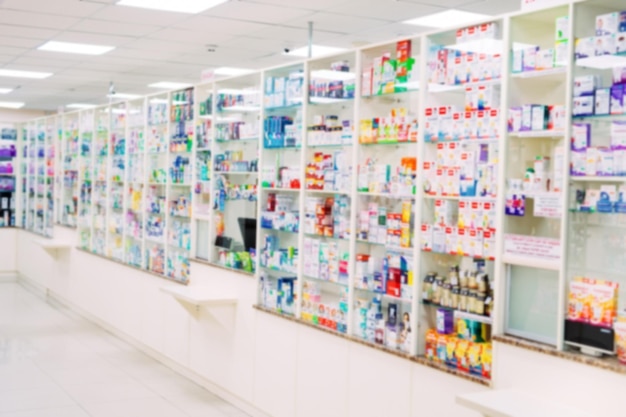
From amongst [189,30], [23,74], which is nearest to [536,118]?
[189,30]

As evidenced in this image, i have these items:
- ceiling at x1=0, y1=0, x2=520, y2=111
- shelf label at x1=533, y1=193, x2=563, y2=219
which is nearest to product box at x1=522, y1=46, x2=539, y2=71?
shelf label at x1=533, y1=193, x2=563, y2=219

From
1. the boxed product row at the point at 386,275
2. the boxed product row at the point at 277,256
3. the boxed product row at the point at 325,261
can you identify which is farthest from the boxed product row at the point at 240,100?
the boxed product row at the point at 386,275

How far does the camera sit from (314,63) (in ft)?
18.3

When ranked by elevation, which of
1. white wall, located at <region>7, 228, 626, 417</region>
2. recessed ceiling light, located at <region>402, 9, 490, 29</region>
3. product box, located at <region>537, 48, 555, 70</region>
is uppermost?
recessed ceiling light, located at <region>402, 9, 490, 29</region>

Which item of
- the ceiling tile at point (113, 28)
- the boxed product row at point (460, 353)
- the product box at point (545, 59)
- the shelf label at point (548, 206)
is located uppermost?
the ceiling tile at point (113, 28)

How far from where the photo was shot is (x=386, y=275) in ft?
15.8

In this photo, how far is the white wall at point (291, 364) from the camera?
3.71 metres

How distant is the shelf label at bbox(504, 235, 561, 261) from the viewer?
3730 mm

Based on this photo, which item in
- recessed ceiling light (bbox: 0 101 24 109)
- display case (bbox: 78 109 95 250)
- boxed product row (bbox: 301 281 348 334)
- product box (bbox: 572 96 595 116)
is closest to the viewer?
product box (bbox: 572 96 595 116)

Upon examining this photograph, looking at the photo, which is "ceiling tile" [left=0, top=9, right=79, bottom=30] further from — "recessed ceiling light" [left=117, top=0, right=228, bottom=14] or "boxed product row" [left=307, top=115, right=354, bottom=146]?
"boxed product row" [left=307, top=115, right=354, bottom=146]

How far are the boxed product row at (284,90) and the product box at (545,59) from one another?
7.24 feet

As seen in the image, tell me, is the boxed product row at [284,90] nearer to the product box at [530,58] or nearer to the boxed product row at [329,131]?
the boxed product row at [329,131]

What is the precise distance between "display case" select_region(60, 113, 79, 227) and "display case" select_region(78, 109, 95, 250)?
29cm

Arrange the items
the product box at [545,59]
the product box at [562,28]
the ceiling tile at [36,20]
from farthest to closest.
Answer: the ceiling tile at [36,20], the product box at [545,59], the product box at [562,28]
